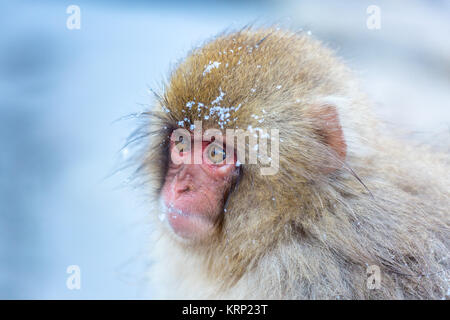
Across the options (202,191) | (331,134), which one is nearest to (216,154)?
(202,191)

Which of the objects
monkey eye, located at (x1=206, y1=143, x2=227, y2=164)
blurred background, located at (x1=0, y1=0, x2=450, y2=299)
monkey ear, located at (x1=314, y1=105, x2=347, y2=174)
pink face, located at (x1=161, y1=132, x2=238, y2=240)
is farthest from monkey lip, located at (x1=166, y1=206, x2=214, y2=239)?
blurred background, located at (x1=0, y1=0, x2=450, y2=299)

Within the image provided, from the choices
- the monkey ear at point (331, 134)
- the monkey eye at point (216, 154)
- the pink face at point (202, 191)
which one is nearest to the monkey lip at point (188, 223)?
the pink face at point (202, 191)

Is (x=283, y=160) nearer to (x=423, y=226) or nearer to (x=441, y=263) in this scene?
(x=423, y=226)

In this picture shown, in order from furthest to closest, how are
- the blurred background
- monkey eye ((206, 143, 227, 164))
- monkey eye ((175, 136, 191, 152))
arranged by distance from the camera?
the blurred background
monkey eye ((175, 136, 191, 152))
monkey eye ((206, 143, 227, 164))

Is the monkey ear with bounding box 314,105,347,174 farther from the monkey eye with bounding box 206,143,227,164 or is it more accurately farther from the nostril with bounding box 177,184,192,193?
the nostril with bounding box 177,184,192,193
